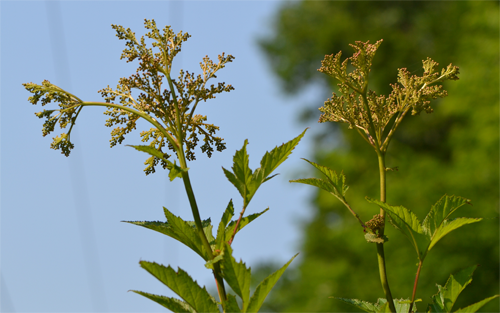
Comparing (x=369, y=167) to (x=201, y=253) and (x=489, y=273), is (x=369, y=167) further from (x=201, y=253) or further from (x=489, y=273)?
(x=201, y=253)

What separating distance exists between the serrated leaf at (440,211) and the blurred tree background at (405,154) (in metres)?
4.66

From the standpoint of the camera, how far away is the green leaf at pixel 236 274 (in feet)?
2.54

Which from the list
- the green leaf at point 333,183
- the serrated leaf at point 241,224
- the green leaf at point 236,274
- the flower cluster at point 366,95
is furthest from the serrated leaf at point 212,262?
the flower cluster at point 366,95

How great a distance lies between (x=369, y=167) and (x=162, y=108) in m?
15.2

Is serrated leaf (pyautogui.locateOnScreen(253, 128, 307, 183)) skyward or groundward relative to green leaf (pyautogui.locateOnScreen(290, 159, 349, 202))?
skyward

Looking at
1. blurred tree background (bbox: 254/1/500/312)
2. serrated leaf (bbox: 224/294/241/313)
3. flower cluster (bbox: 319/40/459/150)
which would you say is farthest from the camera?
blurred tree background (bbox: 254/1/500/312)

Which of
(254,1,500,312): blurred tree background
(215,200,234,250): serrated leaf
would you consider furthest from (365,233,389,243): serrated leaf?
(254,1,500,312): blurred tree background

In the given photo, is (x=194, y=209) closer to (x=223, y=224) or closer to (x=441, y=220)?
(x=223, y=224)

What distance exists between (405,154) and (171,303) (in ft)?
49.3

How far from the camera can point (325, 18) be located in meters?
22.0

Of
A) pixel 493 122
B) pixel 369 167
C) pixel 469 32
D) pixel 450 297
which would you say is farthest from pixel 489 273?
pixel 450 297

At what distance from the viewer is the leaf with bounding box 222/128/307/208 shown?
3.03ft

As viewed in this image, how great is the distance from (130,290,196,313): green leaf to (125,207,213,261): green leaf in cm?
9

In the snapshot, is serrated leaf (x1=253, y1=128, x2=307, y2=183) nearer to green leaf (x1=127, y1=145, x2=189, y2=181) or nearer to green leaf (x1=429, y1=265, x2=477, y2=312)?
green leaf (x1=127, y1=145, x2=189, y2=181)
